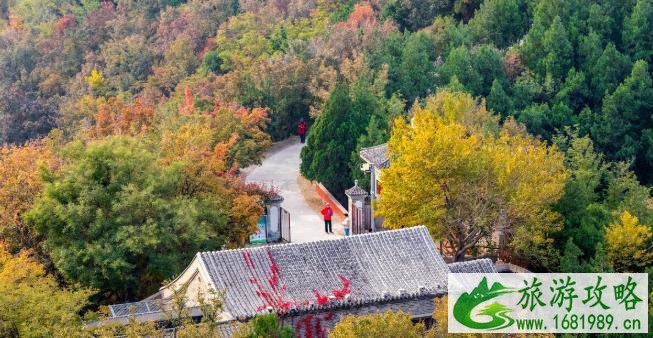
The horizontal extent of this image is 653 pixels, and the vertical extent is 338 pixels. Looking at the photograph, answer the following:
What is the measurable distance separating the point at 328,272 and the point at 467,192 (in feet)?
23.5

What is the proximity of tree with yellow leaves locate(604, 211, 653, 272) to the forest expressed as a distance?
71mm

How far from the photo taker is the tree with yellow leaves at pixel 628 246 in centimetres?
3481

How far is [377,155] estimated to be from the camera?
3981cm

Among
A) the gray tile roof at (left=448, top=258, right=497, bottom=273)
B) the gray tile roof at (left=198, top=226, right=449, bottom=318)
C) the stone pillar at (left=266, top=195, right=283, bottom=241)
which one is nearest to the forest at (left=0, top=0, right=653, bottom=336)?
the stone pillar at (left=266, top=195, right=283, bottom=241)

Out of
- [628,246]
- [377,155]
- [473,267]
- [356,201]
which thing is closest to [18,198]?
[356,201]

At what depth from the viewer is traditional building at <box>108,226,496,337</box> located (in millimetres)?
27688

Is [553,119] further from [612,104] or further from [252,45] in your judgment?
[252,45]

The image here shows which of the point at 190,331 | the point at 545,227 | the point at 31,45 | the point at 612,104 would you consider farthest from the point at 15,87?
the point at 190,331

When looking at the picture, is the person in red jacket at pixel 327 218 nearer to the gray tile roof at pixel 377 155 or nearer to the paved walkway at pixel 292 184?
the paved walkway at pixel 292 184

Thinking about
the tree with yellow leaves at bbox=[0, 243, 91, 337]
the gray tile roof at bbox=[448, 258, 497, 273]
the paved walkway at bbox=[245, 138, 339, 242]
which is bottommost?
the paved walkway at bbox=[245, 138, 339, 242]

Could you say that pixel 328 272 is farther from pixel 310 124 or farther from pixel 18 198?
pixel 310 124

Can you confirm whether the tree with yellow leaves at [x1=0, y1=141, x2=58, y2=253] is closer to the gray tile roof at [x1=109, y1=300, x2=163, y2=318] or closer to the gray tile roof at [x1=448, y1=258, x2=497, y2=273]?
the gray tile roof at [x1=109, y1=300, x2=163, y2=318]

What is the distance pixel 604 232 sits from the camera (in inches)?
1410

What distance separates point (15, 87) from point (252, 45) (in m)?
15.5
